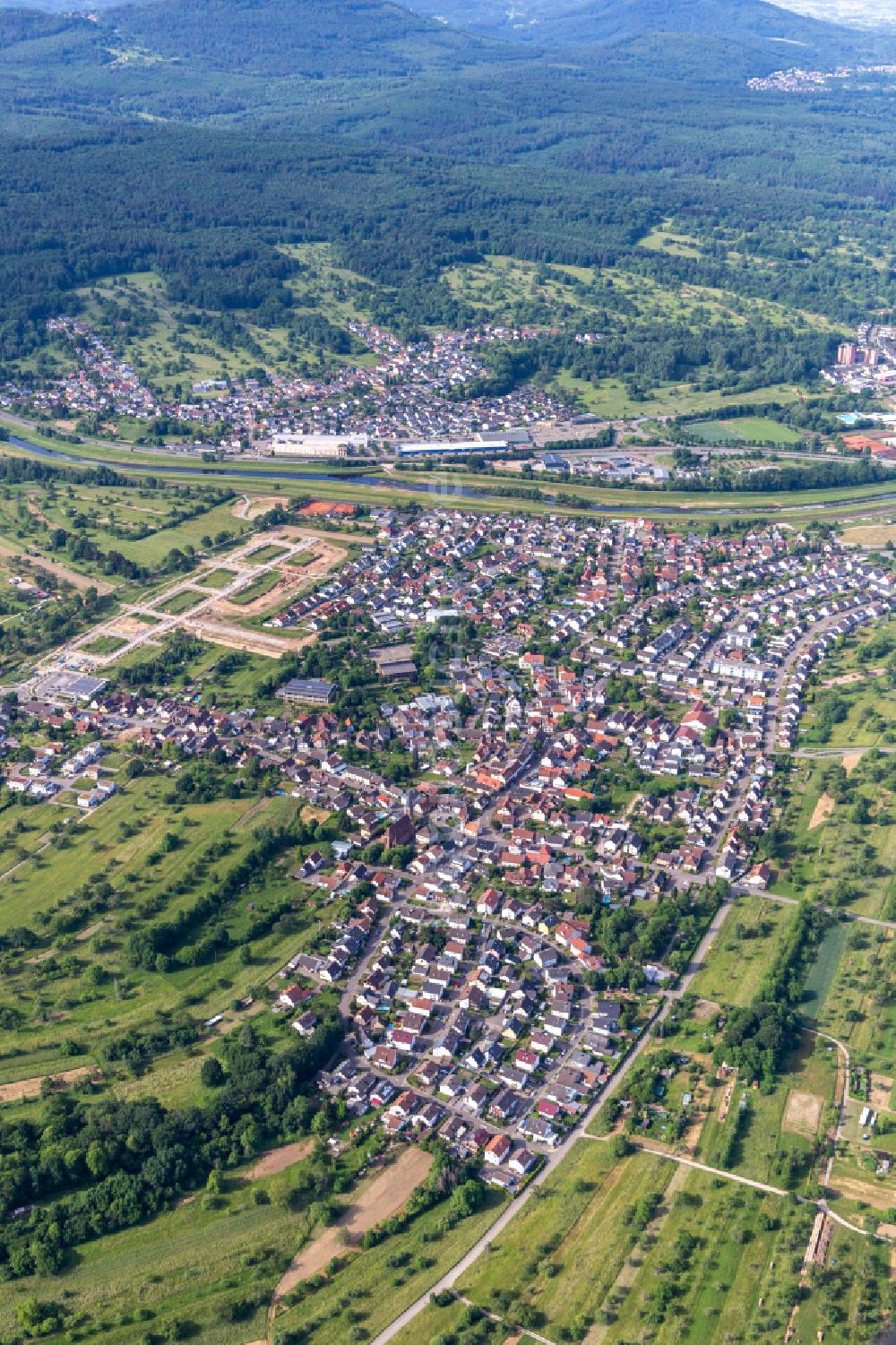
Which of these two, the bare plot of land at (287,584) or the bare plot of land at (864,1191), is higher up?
the bare plot of land at (287,584)

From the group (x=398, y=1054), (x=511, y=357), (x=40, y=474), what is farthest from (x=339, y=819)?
(x=511, y=357)

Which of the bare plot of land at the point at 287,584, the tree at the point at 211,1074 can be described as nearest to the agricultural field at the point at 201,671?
the bare plot of land at the point at 287,584

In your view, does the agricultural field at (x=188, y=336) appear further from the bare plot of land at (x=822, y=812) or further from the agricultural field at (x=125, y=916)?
the bare plot of land at (x=822, y=812)

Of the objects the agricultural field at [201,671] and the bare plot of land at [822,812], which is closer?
the bare plot of land at [822,812]

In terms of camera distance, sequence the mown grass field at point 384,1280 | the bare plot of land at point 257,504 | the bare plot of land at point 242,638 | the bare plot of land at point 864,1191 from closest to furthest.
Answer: the mown grass field at point 384,1280, the bare plot of land at point 864,1191, the bare plot of land at point 242,638, the bare plot of land at point 257,504

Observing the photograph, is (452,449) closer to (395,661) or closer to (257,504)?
(257,504)

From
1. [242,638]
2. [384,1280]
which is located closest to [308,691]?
[242,638]

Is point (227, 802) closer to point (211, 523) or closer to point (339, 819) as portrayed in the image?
point (339, 819)
